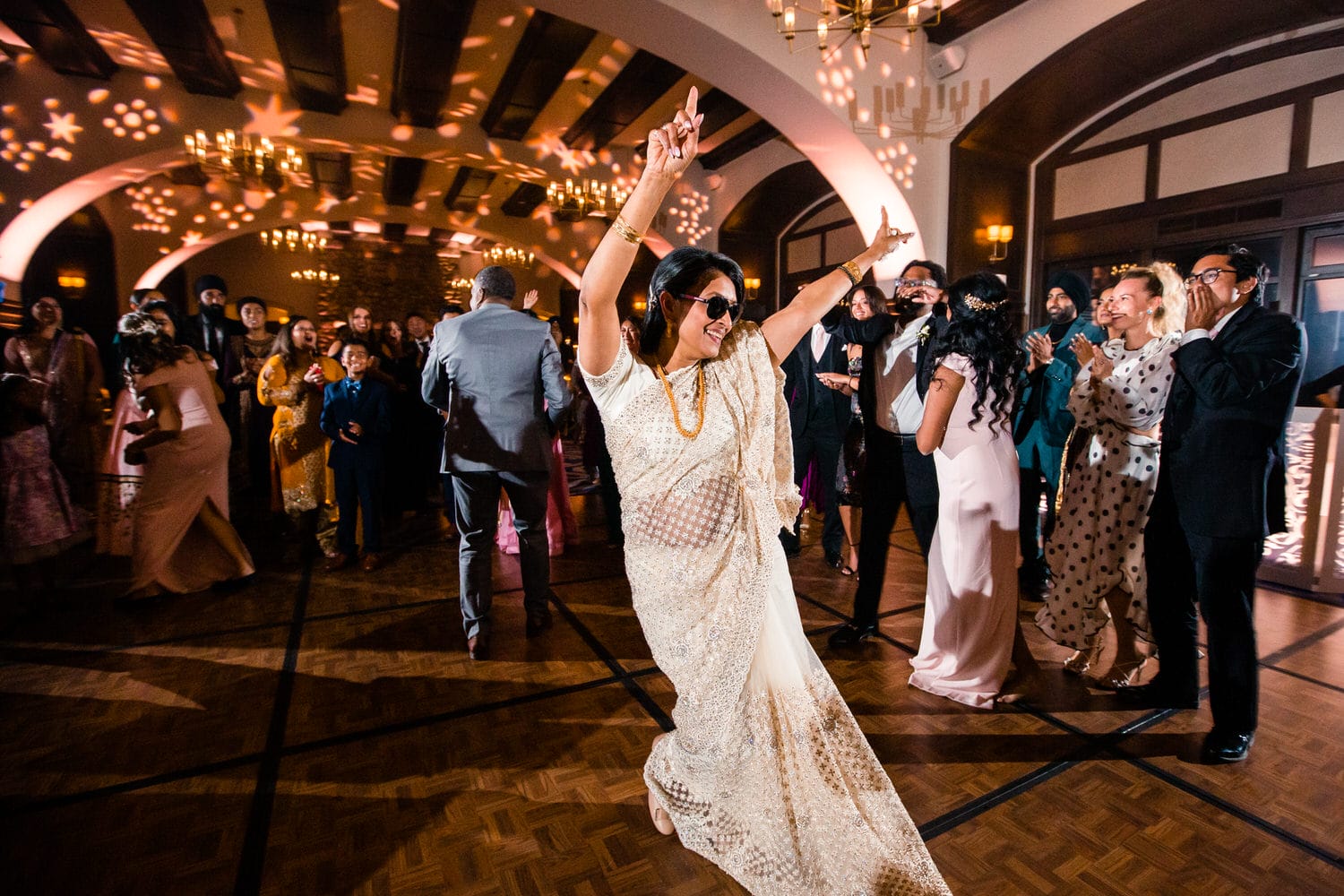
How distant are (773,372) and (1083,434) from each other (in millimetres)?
1725

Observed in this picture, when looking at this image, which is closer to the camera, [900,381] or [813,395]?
[900,381]

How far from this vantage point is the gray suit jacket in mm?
2557

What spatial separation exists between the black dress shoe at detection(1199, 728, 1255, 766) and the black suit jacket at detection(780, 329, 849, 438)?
6.95 feet

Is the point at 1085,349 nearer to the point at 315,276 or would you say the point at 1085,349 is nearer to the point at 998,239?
the point at 998,239

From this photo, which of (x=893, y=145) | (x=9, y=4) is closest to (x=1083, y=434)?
(x=893, y=145)

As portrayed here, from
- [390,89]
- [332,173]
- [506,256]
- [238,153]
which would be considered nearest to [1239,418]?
[390,89]

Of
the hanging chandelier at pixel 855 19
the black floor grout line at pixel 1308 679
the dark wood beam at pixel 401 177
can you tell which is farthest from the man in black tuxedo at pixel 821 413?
the dark wood beam at pixel 401 177

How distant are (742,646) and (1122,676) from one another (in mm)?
1835

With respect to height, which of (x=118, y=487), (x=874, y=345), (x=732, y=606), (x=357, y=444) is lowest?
(x=118, y=487)

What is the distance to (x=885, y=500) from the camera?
8.48 ft

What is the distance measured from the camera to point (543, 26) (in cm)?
521

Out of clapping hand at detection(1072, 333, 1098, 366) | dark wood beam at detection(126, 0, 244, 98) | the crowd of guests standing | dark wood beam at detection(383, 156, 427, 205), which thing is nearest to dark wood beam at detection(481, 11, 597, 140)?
dark wood beam at detection(383, 156, 427, 205)

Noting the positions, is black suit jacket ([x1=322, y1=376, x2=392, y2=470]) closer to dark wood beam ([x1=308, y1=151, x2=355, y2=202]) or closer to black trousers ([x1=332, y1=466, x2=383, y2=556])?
black trousers ([x1=332, y1=466, x2=383, y2=556])

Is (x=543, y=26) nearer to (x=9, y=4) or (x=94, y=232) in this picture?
(x=9, y=4)
